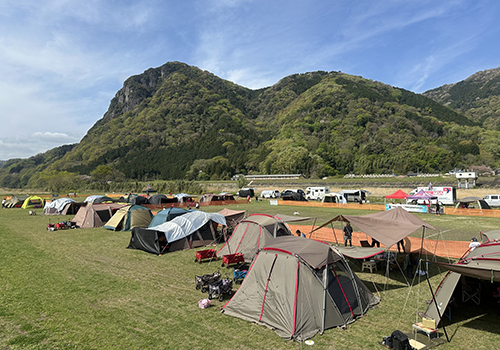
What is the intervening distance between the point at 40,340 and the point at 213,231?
10.5 meters

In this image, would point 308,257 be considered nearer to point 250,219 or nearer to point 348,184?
point 250,219

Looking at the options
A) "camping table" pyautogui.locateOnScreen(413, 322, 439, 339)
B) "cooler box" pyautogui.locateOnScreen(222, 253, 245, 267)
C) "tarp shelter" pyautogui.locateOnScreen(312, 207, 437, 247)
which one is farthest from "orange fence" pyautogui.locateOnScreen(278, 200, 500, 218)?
"camping table" pyautogui.locateOnScreen(413, 322, 439, 339)

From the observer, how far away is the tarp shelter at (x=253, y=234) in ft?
41.5

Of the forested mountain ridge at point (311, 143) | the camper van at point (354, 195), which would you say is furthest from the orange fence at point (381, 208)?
the forested mountain ridge at point (311, 143)

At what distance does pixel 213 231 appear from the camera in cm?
1633

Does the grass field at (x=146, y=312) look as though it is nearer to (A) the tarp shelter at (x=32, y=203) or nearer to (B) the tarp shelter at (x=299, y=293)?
(B) the tarp shelter at (x=299, y=293)

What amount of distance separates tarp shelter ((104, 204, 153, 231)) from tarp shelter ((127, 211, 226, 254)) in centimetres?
535

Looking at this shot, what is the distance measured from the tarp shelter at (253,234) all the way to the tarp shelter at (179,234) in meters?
2.80

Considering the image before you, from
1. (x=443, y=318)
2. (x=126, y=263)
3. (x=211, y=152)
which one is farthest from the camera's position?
(x=211, y=152)

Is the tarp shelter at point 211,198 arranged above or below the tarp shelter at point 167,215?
below

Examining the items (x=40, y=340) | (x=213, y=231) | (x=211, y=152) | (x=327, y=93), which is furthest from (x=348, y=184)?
(x=327, y=93)

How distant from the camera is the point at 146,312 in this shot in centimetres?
762

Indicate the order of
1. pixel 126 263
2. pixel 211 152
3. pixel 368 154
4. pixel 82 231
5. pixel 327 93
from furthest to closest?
pixel 327 93 < pixel 211 152 < pixel 368 154 < pixel 82 231 < pixel 126 263

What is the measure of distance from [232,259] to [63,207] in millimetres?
27031
